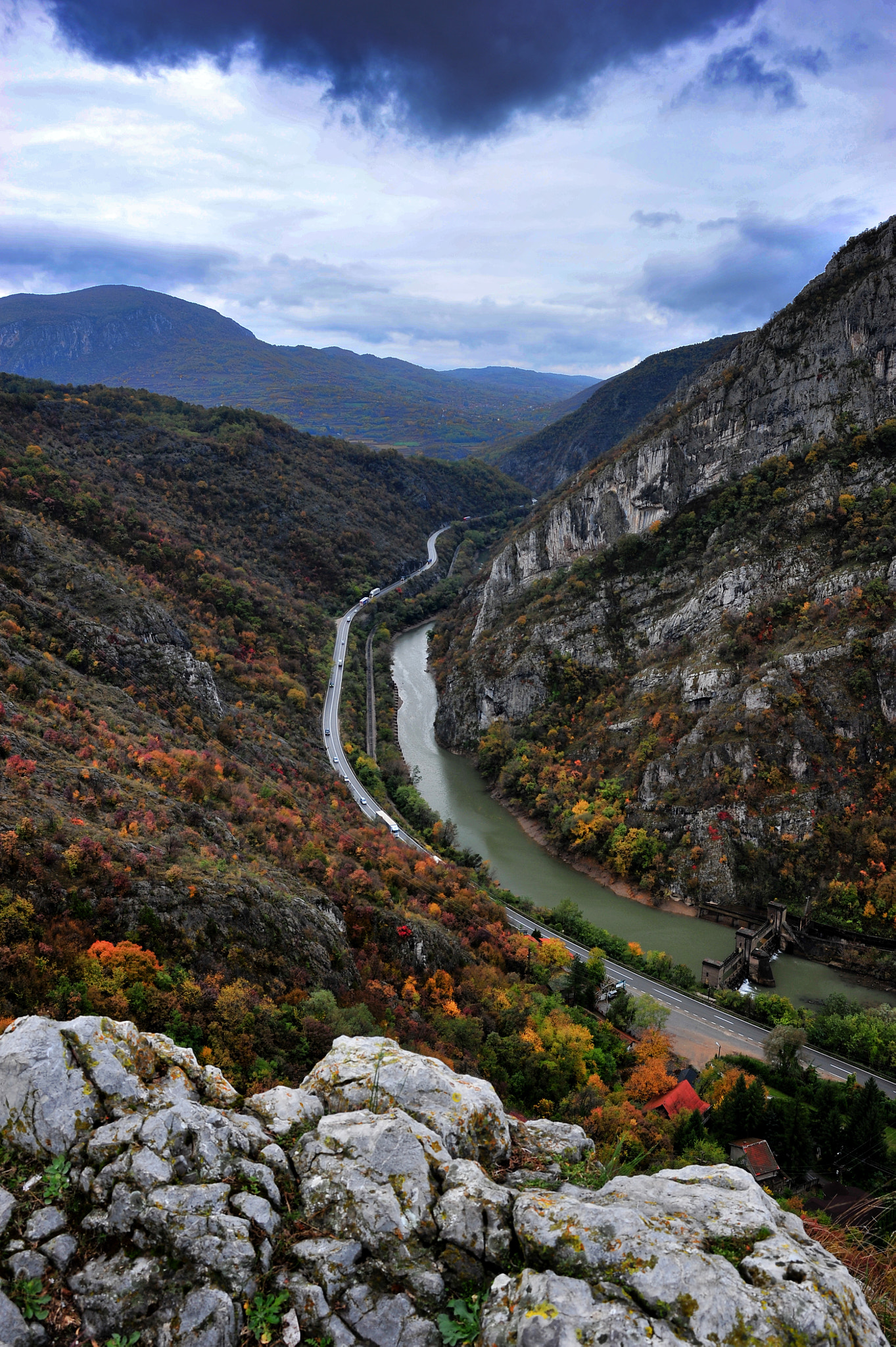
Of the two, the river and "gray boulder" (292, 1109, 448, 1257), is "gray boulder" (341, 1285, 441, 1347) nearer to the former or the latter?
"gray boulder" (292, 1109, 448, 1257)

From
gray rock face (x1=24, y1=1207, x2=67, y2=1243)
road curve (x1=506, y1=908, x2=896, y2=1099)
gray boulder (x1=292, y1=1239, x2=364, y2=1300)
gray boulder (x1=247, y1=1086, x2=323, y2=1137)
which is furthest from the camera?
road curve (x1=506, y1=908, x2=896, y2=1099)

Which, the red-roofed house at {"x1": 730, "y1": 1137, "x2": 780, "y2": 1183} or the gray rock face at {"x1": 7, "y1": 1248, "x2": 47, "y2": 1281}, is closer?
the gray rock face at {"x1": 7, "y1": 1248, "x2": 47, "y2": 1281}

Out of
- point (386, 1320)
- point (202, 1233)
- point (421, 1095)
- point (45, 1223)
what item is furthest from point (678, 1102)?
point (45, 1223)

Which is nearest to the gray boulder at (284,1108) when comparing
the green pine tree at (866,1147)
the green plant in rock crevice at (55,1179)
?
the green plant in rock crevice at (55,1179)

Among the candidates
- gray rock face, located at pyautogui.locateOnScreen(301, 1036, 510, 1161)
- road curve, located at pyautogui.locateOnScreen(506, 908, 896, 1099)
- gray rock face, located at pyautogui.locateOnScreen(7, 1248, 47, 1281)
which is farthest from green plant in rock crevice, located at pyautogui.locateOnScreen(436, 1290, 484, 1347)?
road curve, located at pyautogui.locateOnScreen(506, 908, 896, 1099)

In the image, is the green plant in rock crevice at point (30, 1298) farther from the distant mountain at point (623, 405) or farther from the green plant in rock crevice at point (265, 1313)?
the distant mountain at point (623, 405)

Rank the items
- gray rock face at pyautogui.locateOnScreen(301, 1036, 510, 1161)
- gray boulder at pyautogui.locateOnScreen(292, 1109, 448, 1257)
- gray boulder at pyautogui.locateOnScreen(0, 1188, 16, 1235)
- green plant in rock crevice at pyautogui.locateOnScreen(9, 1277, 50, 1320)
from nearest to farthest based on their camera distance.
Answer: green plant in rock crevice at pyautogui.locateOnScreen(9, 1277, 50, 1320), gray boulder at pyautogui.locateOnScreen(0, 1188, 16, 1235), gray boulder at pyautogui.locateOnScreen(292, 1109, 448, 1257), gray rock face at pyautogui.locateOnScreen(301, 1036, 510, 1161)

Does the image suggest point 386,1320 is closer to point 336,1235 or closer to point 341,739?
point 336,1235
